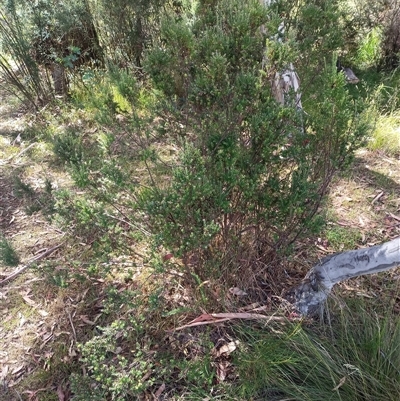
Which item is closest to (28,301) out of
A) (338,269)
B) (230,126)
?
(230,126)

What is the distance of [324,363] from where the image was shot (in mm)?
2004

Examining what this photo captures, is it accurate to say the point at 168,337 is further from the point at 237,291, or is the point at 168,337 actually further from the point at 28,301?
the point at 28,301

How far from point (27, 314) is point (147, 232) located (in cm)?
131

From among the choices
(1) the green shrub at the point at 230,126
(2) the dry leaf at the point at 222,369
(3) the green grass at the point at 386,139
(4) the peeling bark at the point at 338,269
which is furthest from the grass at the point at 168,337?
(3) the green grass at the point at 386,139

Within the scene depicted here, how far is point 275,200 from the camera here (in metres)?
2.04

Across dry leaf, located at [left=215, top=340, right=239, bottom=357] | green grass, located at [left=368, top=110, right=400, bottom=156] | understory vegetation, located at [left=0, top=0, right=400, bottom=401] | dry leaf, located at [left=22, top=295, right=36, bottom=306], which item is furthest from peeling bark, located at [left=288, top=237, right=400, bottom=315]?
green grass, located at [left=368, top=110, right=400, bottom=156]

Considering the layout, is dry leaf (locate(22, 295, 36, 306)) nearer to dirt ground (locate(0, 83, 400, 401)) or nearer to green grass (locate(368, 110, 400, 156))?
dirt ground (locate(0, 83, 400, 401))

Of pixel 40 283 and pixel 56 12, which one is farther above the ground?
pixel 56 12

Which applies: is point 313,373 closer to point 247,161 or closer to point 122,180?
point 247,161

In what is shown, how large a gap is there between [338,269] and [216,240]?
2.52ft

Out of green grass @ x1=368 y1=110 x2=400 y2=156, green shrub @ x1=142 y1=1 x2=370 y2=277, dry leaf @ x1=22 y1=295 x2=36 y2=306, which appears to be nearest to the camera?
green shrub @ x1=142 y1=1 x2=370 y2=277

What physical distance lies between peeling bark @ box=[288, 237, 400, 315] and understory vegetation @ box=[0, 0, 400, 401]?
105 mm

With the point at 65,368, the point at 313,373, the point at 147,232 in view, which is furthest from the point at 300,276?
the point at 65,368

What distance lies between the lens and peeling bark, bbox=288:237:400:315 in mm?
1794
